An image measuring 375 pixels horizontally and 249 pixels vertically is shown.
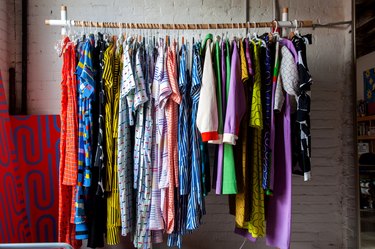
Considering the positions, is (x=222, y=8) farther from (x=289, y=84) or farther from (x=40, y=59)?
(x=40, y=59)

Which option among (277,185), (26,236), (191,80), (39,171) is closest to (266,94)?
(191,80)

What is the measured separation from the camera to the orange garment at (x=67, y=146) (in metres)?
1.40

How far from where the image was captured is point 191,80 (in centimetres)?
143

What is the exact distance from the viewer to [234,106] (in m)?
1.32

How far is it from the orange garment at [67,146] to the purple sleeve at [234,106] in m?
0.90

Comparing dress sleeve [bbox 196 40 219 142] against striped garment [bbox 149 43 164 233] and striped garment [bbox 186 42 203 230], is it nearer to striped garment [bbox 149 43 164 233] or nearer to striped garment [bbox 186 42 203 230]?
striped garment [bbox 186 42 203 230]

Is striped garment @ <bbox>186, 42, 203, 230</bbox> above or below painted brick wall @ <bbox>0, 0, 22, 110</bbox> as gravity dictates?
below

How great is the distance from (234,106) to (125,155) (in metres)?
0.69

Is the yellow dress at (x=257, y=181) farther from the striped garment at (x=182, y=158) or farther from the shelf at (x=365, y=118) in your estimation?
the shelf at (x=365, y=118)

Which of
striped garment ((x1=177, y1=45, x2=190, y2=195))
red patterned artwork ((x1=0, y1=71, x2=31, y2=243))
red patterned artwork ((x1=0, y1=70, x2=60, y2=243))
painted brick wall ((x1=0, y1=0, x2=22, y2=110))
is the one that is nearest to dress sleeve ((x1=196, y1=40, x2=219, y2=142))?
striped garment ((x1=177, y1=45, x2=190, y2=195))

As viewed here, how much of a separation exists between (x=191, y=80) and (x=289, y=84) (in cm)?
56

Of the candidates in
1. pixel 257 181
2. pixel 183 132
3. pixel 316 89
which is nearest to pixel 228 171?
pixel 257 181

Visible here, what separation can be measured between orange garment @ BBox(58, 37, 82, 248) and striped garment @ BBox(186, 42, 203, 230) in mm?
688

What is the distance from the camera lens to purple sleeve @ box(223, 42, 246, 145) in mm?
1306
